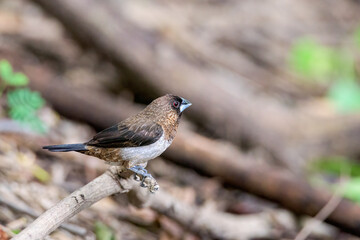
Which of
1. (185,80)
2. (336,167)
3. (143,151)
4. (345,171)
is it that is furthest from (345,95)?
(143,151)

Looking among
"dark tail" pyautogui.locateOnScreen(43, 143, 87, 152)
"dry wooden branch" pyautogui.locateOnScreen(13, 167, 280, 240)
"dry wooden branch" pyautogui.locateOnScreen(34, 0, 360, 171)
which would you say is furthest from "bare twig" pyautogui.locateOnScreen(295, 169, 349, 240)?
"dark tail" pyautogui.locateOnScreen(43, 143, 87, 152)

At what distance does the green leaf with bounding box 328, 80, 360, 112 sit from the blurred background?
30mm

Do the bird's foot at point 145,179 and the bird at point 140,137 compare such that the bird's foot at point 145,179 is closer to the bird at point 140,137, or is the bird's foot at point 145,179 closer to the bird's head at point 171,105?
the bird at point 140,137

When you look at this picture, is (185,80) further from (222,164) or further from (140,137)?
(140,137)

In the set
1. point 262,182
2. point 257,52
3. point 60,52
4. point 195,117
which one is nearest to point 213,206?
point 262,182

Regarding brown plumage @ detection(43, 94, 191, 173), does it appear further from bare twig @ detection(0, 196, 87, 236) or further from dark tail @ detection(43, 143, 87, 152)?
bare twig @ detection(0, 196, 87, 236)

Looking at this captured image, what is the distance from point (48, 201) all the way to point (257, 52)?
235 inches

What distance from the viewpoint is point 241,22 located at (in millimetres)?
9867

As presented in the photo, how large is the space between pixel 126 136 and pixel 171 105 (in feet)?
0.92

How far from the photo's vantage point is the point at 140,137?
273 cm

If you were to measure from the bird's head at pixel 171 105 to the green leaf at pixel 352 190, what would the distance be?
371cm

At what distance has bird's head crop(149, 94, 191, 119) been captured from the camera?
277cm

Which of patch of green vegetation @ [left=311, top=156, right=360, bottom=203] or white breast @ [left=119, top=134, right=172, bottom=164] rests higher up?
patch of green vegetation @ [left=311, top=156, right=360, bottom=203]

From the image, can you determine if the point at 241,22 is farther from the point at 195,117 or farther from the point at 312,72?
the point at 195,117
